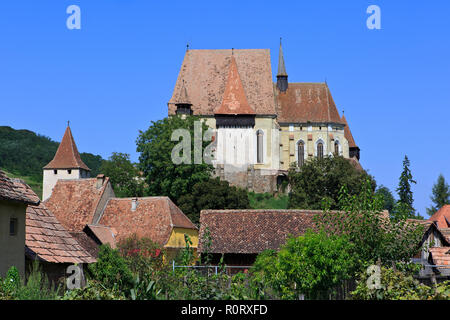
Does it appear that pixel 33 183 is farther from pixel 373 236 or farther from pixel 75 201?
pixel 373 236

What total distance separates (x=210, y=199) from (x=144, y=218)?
1099 cm

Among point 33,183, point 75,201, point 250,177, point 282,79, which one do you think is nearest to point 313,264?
point 75,201

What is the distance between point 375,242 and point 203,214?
15258 mm

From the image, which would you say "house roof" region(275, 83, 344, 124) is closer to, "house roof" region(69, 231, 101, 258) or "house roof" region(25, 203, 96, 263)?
"house roof" region(69, 231, 101, 258)

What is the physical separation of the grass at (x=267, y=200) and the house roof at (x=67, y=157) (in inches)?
712

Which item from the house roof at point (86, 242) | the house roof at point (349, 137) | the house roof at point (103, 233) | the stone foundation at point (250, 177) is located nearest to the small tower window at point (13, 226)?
the house roof at point (86, 242)

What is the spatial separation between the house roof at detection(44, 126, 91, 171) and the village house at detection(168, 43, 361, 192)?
13.0 m

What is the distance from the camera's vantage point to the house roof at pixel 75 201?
4300 centimetres

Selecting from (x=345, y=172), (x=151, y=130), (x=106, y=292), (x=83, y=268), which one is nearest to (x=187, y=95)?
(x=151, y=130)

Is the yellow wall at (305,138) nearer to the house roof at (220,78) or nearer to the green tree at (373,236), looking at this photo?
the house roof at (220,78)

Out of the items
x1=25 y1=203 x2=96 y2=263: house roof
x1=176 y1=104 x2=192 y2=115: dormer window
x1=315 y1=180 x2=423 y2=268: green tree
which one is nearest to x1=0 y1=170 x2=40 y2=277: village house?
x1=25 y1=203 x2=96 y2=263: house roof

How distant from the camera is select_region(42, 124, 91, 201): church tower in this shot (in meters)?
71.9
